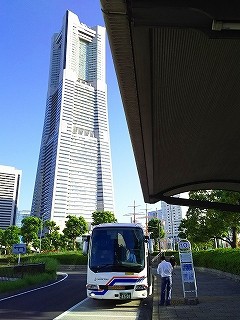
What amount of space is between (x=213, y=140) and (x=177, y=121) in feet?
6.02

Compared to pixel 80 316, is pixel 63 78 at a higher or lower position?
higher

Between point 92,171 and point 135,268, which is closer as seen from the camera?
point 135,268

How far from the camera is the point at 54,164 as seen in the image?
123 m

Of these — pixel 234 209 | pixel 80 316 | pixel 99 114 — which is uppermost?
pixel 99 114

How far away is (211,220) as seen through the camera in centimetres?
2550

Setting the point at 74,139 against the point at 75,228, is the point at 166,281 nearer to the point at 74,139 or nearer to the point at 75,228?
the point at 75,228

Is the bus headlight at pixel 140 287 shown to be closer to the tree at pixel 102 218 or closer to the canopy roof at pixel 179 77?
the canopy roof at pixel 179 77

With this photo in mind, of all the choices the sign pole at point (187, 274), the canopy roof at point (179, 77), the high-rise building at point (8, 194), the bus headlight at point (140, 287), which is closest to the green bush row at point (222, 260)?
the sign pole at point (187, 274)

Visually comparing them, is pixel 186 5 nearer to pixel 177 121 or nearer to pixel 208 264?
pixel 177 121

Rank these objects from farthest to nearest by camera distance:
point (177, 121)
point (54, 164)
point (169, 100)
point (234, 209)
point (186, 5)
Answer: point (54, 164)
point (234, 209)
point (177, 121)
point (169, 100)
point (186, 5)

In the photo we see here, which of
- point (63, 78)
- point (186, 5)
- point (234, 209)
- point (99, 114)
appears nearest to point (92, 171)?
point (99, 114)

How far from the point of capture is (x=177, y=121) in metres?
7.74

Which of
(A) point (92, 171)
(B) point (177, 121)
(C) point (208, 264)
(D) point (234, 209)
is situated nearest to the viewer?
(B) point (177, 121)

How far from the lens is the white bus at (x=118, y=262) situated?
10234 mm
